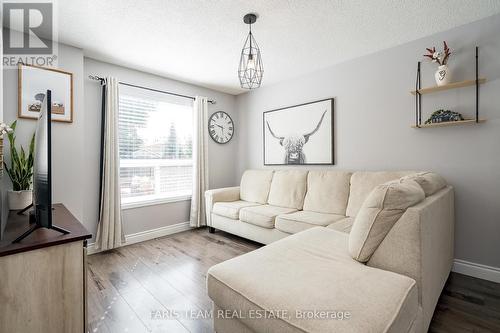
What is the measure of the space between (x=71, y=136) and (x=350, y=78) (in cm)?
335

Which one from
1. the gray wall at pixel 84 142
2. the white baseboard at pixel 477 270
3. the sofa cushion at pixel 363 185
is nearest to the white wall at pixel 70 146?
the gray wall at pixel 84 142

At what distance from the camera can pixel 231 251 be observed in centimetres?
289

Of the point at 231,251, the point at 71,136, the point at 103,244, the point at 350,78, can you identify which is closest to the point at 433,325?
the point at 231,251

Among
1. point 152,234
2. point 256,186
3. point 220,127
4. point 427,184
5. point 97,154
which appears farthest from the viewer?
point 220,127

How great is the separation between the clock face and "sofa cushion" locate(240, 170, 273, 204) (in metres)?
0.89

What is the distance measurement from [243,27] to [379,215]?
6.60 feet

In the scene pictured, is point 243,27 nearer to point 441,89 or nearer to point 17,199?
point 441,89

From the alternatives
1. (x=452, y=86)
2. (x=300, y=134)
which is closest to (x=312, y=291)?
(x=452, y=86)

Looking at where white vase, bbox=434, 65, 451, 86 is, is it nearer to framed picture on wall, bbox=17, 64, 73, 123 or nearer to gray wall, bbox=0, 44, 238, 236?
gray wall, bbox=0, 44, 238, 236

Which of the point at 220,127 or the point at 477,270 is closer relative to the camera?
the point at 477,270

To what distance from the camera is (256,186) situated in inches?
143

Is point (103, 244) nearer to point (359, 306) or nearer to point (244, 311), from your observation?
point (244, 311)

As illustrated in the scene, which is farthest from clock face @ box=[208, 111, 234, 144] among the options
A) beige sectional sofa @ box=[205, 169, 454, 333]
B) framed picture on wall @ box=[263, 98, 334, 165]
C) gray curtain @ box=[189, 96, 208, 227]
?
beige sectional sofa @ box=[205, 169, 454, 333]

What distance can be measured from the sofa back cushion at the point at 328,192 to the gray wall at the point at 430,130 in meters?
0.28
